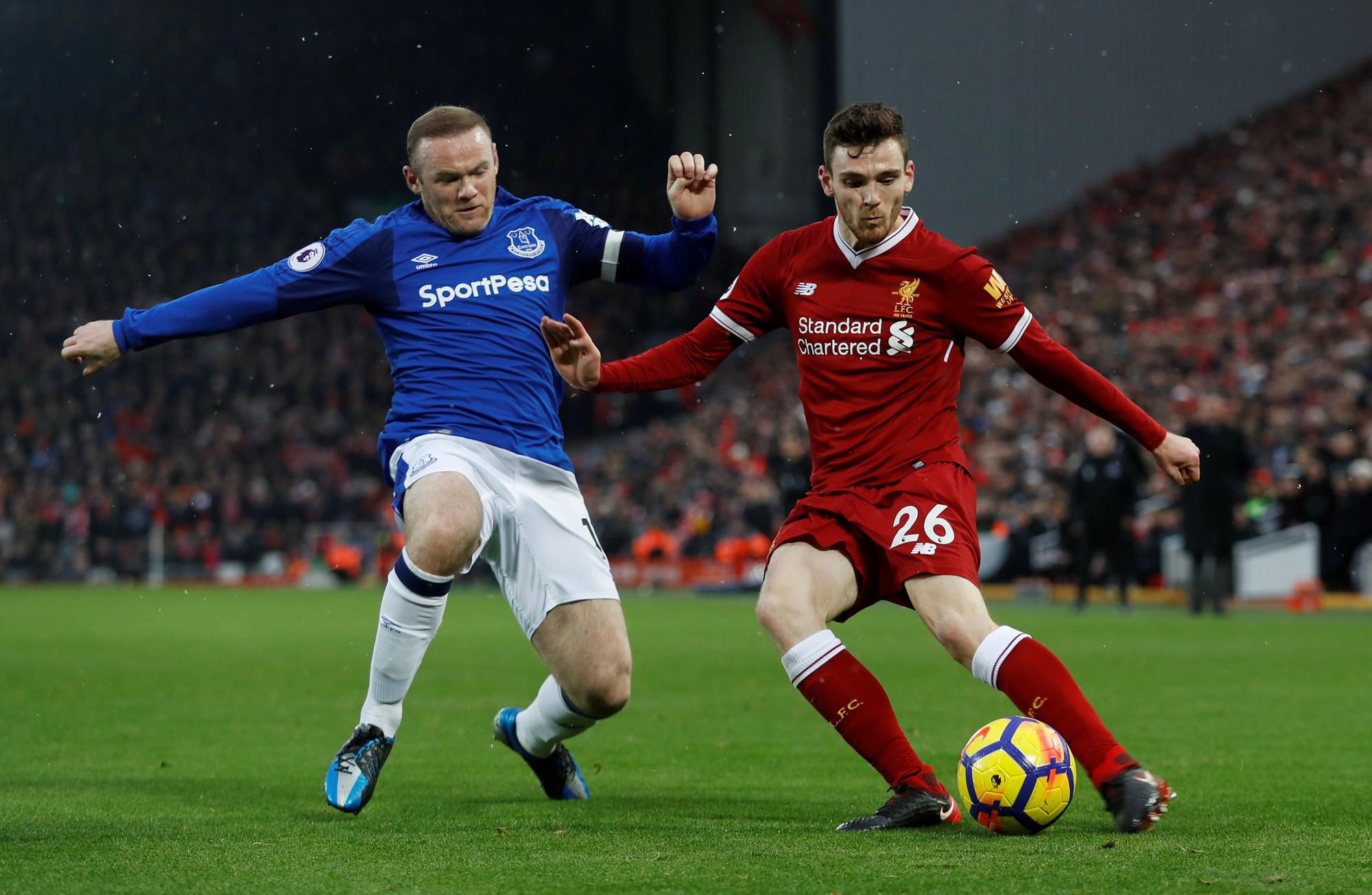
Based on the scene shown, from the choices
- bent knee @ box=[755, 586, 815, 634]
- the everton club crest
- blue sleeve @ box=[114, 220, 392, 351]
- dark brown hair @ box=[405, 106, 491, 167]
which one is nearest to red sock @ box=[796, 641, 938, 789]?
bent knee @ box=[755, 586, 815, 634]

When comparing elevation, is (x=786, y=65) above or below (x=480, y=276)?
above

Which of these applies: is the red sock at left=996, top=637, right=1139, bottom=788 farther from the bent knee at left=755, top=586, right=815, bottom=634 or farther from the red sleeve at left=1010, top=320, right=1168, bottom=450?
the red sleeve at left=1010, top=320, right=1168, bottom=450

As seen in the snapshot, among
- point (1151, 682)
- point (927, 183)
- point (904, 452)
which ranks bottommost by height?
point (1151, 682)

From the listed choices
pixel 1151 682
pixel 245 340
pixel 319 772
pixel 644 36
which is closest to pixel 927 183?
pixel 644 36

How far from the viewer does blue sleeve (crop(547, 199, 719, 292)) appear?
18.4 ft

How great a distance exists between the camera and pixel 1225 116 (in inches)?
1348

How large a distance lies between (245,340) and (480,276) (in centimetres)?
3183

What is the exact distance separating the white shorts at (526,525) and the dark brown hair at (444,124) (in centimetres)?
97

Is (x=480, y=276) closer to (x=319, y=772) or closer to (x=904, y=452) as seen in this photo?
(x=904, y=452)

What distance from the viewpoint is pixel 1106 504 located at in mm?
18188

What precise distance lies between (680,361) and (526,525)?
724 millimetres

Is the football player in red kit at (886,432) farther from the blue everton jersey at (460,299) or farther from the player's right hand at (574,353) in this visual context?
the blue everton jersey at (460,299)

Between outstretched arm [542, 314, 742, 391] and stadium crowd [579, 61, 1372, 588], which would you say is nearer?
outstretched arm [542, 314, 742, 391]

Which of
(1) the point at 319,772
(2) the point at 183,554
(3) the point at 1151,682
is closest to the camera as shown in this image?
(1) the point at 319,772
